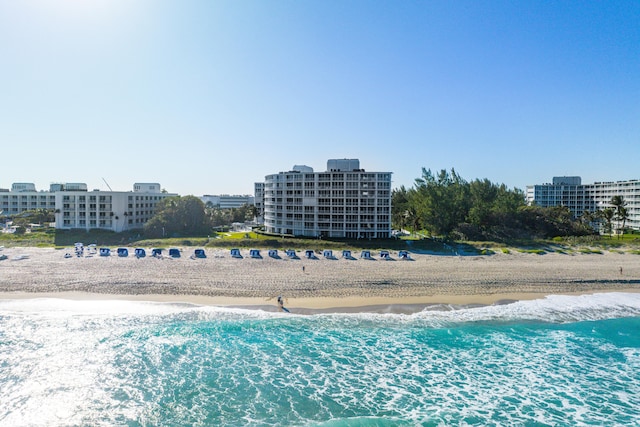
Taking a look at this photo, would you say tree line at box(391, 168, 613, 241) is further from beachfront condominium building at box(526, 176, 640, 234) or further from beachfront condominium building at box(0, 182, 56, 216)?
beachfront condominium building at box(0, 182, 56, 216)

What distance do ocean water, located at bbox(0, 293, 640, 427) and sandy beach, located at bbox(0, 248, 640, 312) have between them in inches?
97.3

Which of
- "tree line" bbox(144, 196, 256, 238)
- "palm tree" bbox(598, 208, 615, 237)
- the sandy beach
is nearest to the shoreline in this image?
the sandy beach

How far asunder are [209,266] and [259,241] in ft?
46.0

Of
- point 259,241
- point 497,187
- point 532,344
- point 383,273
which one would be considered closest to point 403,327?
point 532,344

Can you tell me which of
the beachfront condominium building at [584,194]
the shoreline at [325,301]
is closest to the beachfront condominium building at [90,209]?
the shoreline at [325,301]

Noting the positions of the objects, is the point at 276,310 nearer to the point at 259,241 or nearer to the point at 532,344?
the point at 532,344

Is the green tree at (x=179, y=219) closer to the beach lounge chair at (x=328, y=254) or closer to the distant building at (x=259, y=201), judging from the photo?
the distant building at (x=259, y=201)

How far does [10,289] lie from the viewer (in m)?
35.7

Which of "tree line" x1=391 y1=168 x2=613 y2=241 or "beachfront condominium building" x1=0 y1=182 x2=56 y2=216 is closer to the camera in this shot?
"tree line" x1=391 y1=168 x2=613 y2=241

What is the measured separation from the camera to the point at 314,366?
76.4 ft

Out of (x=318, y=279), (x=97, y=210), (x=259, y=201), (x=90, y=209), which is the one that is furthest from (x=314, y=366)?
(x=259, y=201)

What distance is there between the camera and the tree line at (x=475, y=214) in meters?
66.5

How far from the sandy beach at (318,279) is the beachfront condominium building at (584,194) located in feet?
192

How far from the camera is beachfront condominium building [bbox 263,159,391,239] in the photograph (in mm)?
62406
